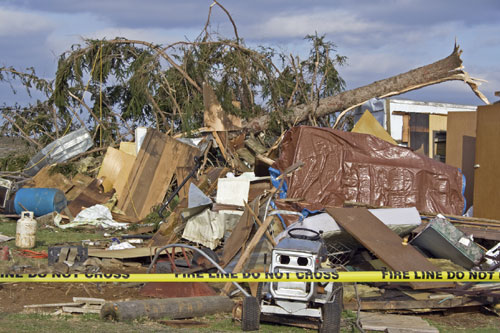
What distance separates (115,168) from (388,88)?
7227 mm

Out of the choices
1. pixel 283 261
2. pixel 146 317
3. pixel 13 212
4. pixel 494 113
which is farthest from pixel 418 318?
pixel 13 212

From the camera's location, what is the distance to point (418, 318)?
6.49 m

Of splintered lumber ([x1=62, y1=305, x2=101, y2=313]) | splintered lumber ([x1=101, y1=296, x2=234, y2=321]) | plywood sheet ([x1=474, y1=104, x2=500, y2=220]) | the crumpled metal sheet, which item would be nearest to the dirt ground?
splintered lumber ([x1=62, y1=305, x2=101, y2=313])

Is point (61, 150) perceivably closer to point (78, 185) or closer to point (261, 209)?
point (78, 185)

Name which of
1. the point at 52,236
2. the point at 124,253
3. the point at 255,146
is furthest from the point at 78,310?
the point at 255,146

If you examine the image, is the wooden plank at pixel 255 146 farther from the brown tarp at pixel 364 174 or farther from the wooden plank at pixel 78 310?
the wooden plank at pixel 78 310

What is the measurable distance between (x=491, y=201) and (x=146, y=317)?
679 cm

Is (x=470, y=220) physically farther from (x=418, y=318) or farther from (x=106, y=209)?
(x=106, y=209)

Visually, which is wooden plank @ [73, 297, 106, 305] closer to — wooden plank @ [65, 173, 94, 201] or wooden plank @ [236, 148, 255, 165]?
wooden plank @ [236, 148, 255, 165]

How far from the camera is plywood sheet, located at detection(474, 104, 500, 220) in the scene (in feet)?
33.2

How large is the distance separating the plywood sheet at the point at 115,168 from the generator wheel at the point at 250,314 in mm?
9358

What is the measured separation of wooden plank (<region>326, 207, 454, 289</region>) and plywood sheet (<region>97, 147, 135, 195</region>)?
7.53 metres

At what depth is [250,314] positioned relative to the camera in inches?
227

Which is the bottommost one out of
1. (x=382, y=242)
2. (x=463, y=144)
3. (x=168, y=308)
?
(x=168, y=308)
